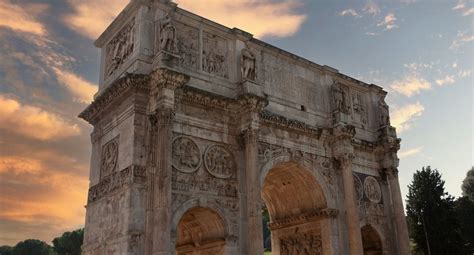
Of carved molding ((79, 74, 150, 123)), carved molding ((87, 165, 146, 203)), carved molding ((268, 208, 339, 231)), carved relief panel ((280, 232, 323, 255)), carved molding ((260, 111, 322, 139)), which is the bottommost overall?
carved relief panel ((280, 232, 323, 255))

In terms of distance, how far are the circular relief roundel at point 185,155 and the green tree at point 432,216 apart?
2052 cm

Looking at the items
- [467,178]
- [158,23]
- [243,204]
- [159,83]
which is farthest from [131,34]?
[467,178]

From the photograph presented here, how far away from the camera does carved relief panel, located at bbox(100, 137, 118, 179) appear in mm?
15680

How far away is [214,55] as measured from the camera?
17688 mm

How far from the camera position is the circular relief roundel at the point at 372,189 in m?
21.2

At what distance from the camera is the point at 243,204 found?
635 inches

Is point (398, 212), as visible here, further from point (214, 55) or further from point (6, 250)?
point (6, 250)

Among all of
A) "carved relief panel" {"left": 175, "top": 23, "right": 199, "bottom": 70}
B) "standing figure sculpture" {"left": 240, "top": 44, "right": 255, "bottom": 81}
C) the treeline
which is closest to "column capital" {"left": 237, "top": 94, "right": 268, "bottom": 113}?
"standing figure sculpture" {"left": 240, "top": 44, "right": 255, "bottom": 81}

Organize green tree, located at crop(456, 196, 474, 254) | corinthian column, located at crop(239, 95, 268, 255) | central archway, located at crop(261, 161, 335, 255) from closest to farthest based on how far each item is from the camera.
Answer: corinthian column, located at crop(239, 95, 268, 255)
central archway, located at crop(261, 161, 335, 255)
green tree, located at crop(456, 196, 474, 254)

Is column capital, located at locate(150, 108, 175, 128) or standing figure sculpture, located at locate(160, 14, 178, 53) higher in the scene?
standing figure sculpture, located at locate(160, 14, 178, 53)

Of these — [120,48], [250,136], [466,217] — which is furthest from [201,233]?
[466,217]

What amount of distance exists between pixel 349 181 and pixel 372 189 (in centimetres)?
284

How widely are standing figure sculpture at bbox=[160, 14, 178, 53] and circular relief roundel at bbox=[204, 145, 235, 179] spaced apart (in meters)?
3.74

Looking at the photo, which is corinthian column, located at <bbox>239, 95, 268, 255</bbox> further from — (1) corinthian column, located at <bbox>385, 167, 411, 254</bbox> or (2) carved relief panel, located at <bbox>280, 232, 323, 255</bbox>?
(1) corinthian column, located at <bbox>385, 167, 411, 254</bbox>
